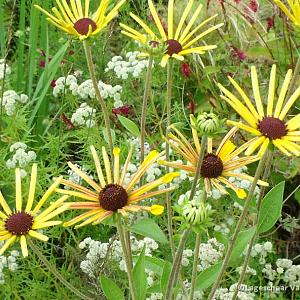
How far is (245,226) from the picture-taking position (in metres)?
1.92

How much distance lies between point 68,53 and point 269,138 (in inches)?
59.7

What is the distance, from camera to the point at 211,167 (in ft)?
3.93

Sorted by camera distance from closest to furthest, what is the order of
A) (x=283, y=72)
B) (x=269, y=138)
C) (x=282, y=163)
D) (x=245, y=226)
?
1. (x=269, y=138)
2. (x=245, y=226)
3. (x=282, y=163)
4. (x=283, y=72)

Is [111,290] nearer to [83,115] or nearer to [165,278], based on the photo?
[165,278]

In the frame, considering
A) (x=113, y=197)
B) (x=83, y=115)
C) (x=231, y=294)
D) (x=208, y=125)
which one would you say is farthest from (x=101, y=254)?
(x=208, y=125)

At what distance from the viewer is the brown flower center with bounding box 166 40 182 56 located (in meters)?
1.30

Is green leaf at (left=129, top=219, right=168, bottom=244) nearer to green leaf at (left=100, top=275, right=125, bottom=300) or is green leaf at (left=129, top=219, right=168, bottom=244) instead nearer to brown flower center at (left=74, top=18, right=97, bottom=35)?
green leaf at (left=100, top=275, right=125, bottom=300)

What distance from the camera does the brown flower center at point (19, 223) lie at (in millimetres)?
1126

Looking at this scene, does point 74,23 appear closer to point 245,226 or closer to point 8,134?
point 8,134

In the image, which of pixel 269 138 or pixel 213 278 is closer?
pixel 269 138

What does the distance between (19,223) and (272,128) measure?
45 centimetres

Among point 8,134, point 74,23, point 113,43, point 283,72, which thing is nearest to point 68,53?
point 113,43

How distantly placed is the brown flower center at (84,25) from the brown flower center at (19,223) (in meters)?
0.36

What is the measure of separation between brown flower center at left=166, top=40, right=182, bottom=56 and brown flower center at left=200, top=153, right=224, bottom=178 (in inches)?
8.9
